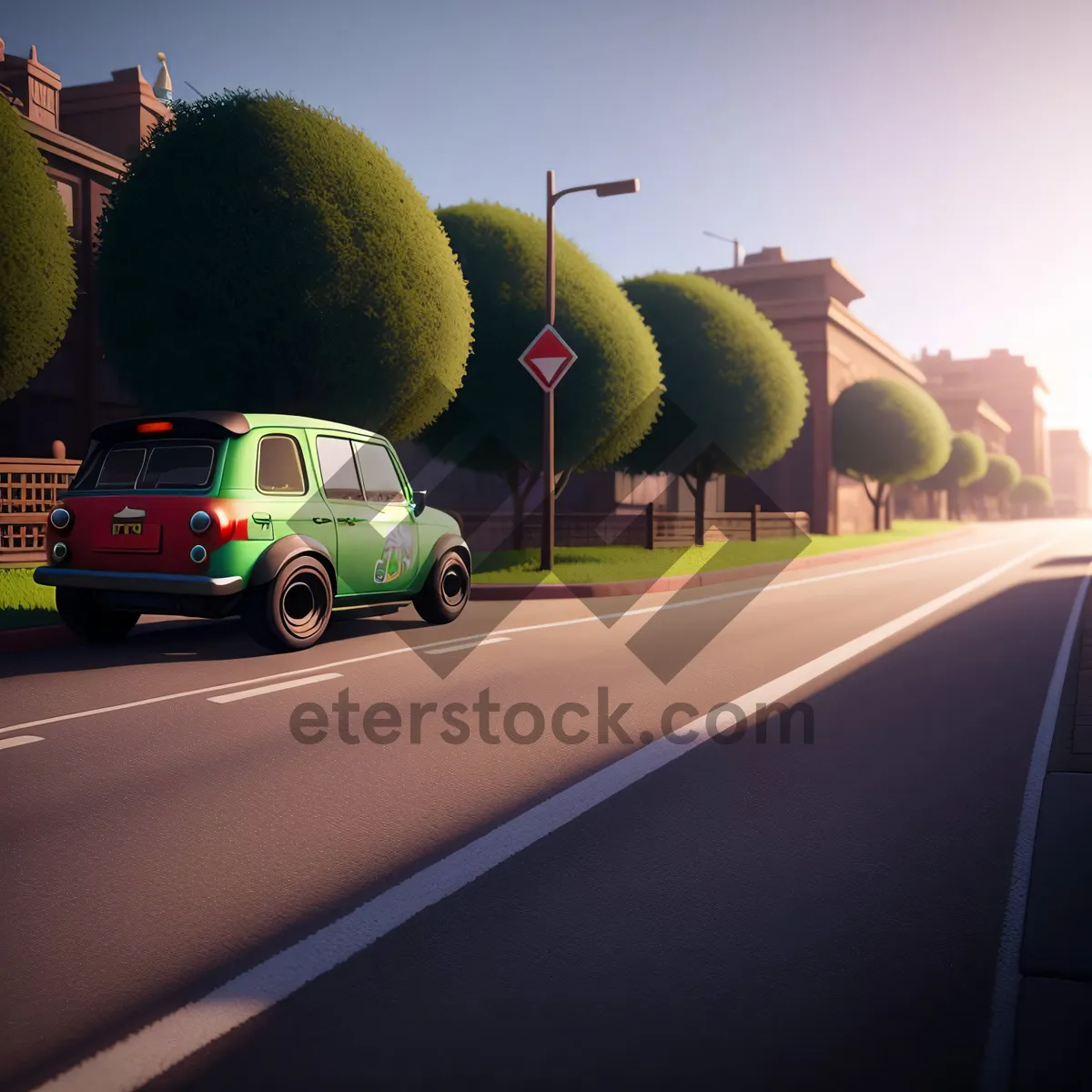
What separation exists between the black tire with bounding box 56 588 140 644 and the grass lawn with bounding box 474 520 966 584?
702cm

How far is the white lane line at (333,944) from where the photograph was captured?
2.58 m

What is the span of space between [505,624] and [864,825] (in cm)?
760

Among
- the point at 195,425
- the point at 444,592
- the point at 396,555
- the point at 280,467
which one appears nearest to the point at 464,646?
the point at 396,555

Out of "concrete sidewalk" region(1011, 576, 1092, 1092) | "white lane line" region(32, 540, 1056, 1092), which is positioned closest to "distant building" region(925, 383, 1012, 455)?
"concrete sidewalk" region(1011, 576, 1092, 1092)

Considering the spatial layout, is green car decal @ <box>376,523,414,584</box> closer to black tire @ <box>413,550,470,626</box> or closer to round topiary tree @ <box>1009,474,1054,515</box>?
black tire @ <box>413,550,470,626</box>

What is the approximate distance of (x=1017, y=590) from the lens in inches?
680

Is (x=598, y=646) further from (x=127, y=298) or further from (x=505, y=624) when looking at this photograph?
(x=127, y=298)

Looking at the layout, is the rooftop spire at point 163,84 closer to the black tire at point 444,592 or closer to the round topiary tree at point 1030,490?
the black tire at point 444,592

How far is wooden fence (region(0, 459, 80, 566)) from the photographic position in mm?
15758

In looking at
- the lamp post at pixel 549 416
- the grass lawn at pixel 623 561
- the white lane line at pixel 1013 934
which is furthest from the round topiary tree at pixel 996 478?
the white lane line at pixel 1013 934

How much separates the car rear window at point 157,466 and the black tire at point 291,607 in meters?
1.01

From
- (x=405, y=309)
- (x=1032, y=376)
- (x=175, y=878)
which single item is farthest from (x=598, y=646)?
(x=1032, y=376)

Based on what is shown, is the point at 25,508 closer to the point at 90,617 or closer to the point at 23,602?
the point at 23,602

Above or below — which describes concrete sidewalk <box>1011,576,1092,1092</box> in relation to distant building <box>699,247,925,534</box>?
below
